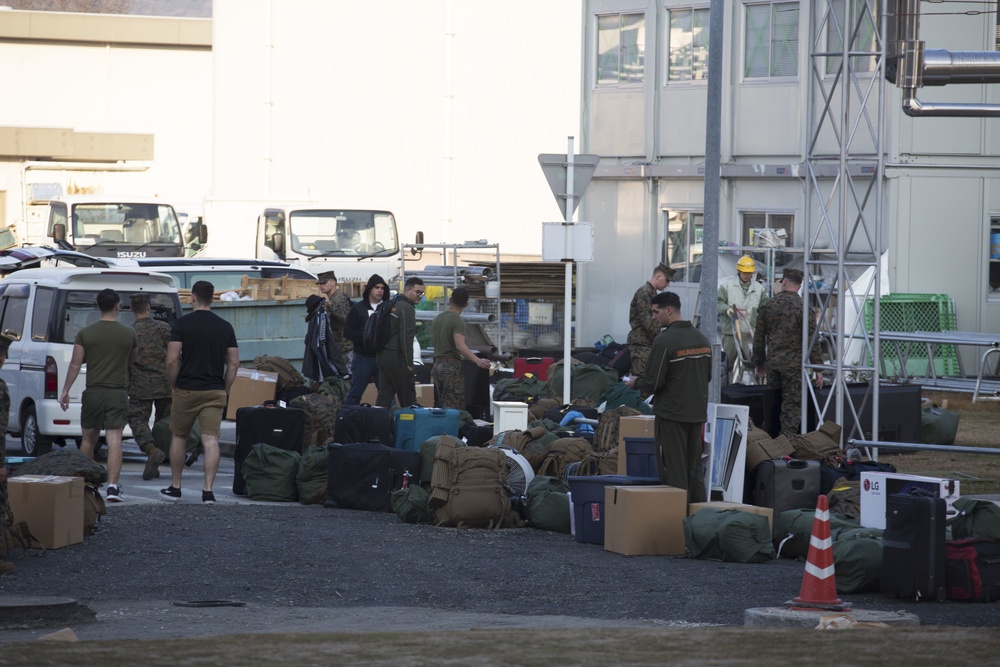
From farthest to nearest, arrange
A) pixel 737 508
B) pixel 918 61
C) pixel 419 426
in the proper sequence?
pixel 918 61 → pixel 419 426 → pixel 737 508

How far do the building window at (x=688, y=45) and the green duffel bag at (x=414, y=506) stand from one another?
1397 centimetres

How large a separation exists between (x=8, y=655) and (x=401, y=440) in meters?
8.22

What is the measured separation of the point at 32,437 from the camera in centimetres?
1460

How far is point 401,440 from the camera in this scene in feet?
44.8

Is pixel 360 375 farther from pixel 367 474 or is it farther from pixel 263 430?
pixel 367 474

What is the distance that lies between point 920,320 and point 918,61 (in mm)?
5639

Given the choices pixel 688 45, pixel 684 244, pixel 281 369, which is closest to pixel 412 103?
pixel 688 45

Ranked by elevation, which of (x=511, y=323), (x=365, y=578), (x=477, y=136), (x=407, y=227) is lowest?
(x=365, y=578)

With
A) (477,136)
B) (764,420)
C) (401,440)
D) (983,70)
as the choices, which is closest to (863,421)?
Result: (764,420)

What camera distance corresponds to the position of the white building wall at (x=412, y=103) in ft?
119

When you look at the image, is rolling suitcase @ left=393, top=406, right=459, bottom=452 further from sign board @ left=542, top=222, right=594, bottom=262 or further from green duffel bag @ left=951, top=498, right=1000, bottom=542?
green duffel bag @ left=951, top=498, right=1000, bottom=542

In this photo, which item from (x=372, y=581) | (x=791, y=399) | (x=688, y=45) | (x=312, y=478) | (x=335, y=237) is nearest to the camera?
(x=372, y=581)

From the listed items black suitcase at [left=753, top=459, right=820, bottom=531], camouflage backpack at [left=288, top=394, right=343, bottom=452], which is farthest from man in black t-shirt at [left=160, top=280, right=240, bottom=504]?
black suitcase at [left=753, top=459, right=820, bottom=531]

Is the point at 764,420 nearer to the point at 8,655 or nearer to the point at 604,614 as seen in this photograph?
the point at 604,614
